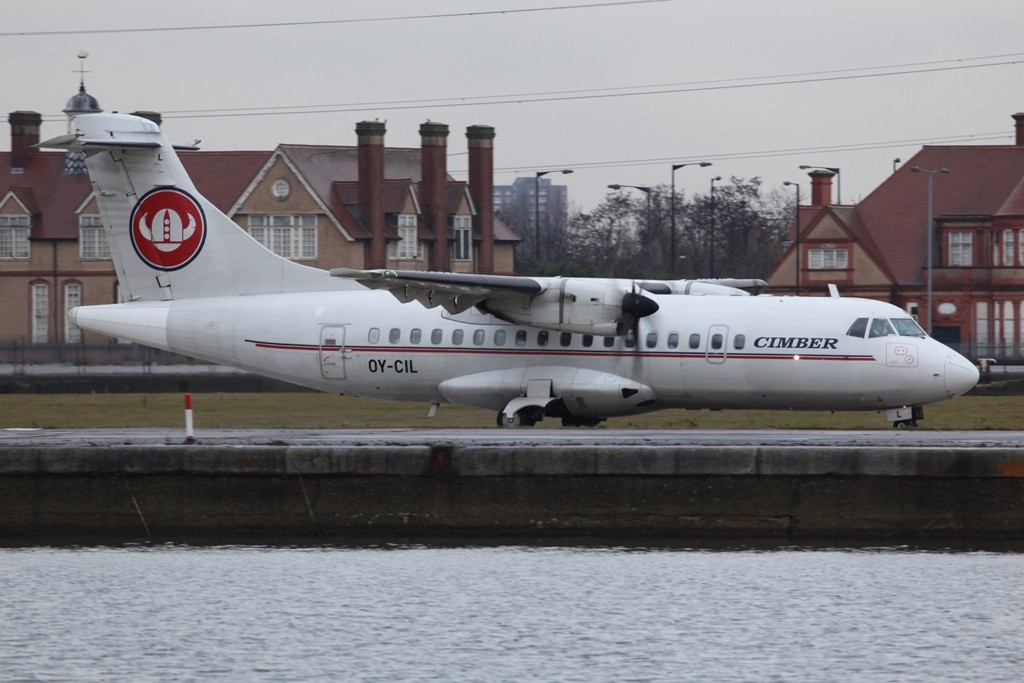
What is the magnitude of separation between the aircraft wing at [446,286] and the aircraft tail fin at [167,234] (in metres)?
3.77

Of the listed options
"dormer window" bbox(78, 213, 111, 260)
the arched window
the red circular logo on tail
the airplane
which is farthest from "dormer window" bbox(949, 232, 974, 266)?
the red circular logo on tail

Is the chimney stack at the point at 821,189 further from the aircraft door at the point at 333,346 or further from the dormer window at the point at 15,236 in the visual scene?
the aircraft door at the point at 333,346

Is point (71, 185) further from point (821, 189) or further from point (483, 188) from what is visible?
point (821, 189)

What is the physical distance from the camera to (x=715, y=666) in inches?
714

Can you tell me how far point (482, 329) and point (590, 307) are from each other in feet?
8.99

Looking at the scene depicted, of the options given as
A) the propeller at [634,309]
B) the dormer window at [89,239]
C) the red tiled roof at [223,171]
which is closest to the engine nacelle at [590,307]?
the propeller at [634,309]

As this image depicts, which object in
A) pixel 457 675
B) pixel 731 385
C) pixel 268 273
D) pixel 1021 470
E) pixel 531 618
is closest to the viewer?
pixel 457 675

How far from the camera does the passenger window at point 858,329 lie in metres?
30.8

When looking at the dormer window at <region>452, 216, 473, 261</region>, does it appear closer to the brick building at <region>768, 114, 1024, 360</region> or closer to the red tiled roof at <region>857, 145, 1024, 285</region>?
the brick building at <region>768, 114, 1024, 360</region>

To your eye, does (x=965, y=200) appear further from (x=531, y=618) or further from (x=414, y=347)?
(x=531, y=618)

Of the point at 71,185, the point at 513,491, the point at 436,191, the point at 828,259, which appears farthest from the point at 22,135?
the point at 513,491

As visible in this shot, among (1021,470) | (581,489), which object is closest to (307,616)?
(581,489)

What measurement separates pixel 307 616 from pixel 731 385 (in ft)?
43.6

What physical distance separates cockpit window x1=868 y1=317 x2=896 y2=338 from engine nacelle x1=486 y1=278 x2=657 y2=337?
4.28m
